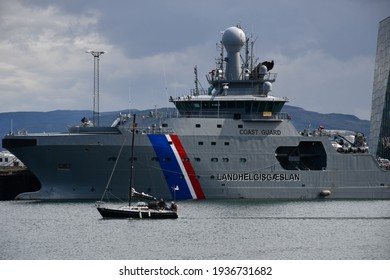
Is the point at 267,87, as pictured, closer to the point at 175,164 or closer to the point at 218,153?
the point at 218,153

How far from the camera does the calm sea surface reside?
3494 cm

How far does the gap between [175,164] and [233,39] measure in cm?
902

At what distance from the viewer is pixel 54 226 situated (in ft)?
137

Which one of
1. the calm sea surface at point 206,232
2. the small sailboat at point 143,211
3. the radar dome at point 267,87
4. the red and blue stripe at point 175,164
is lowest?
the calm sea surface at point 206,232

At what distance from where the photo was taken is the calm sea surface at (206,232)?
115 feet

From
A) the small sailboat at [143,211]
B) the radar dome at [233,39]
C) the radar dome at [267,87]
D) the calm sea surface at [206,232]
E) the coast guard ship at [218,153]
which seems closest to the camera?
the calm sea surface at [206,232]

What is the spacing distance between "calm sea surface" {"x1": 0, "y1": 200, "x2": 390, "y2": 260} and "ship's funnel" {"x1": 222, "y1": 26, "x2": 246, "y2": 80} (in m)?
Result: 8.52

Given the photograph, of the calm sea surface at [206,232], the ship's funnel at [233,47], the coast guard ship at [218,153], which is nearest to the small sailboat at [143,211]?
the calm sea surface at [206,232]

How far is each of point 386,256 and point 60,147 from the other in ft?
72.9

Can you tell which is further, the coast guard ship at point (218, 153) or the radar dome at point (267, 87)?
the radar dome at point (267, 87)

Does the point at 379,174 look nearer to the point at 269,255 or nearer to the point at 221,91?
the point at 221,91

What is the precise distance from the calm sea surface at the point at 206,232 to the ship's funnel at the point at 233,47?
8517mm

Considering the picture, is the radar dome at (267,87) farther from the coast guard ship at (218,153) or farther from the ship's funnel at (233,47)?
the ship's funnel at (233,47)
